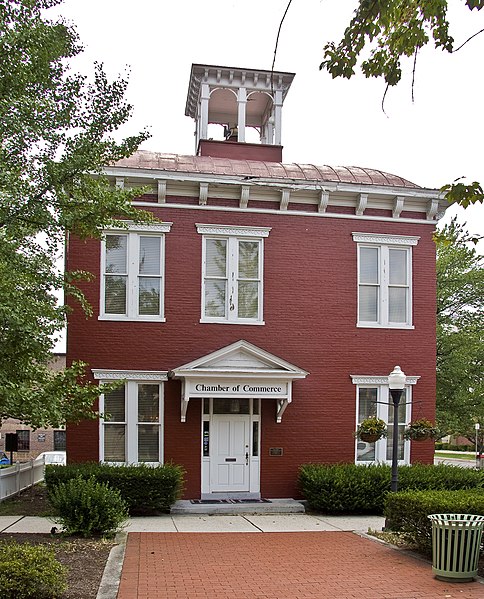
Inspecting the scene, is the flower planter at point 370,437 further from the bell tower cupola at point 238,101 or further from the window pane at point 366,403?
the bell tower cupola at point 238,101

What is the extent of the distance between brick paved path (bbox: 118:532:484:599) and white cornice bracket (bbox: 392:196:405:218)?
884 centimetres

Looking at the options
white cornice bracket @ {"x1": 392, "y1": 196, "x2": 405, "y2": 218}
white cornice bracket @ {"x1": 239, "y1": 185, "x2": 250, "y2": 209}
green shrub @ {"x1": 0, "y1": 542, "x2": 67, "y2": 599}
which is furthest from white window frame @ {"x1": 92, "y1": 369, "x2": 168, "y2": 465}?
green shrub @ {"x1": 0, "y1": 542, "x2": 67, "y2": 599}

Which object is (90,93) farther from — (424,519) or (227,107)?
(227,107)

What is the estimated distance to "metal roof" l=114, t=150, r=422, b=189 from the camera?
19.7 metres

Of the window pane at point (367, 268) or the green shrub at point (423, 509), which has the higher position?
the window pane at point (367, 268)

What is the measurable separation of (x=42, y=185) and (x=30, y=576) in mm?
6574

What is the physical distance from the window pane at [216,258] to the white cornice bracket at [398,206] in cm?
450

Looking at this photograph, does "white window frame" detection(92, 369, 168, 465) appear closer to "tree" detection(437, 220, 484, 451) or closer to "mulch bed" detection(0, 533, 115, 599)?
"mulch bed" detection(0, 533, 115, 599)

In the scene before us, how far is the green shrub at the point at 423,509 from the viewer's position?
12430mm

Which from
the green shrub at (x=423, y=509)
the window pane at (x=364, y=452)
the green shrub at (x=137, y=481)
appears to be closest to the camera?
the green shrub at (x=423, y=509)

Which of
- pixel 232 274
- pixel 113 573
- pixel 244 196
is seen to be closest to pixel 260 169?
pixel 244 196

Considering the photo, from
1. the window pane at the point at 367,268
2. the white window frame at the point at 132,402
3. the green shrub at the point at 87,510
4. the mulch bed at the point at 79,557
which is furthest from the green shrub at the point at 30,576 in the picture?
the window pane at the point at 367,268

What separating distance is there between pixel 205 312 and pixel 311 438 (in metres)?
4.08

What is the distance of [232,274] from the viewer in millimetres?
19281
